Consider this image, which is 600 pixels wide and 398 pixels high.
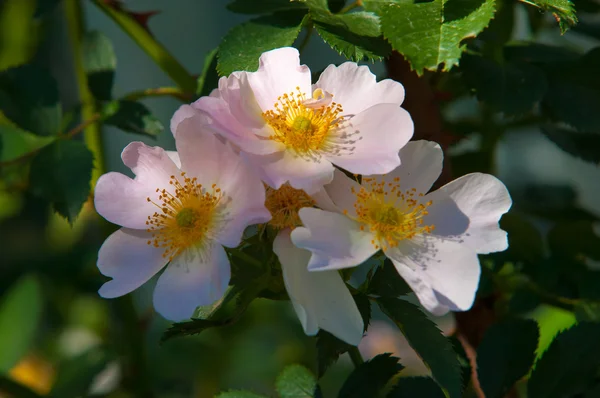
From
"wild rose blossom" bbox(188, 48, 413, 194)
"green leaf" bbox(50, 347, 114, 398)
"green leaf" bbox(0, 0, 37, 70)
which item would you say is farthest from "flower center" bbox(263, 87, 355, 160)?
"green leaf" bbox(0, 0, 37, 70)

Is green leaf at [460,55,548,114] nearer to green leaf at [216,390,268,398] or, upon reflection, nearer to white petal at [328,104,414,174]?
white petal at [328,104,414,174]

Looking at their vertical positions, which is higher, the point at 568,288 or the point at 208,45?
the point at 568,288

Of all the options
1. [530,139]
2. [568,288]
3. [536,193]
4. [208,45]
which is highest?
[568,288]

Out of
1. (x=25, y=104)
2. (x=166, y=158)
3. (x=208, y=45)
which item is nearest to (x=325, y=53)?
(x=208, y=45)

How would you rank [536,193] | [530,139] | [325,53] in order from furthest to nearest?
[530,139]
[325,53]
[536,193]

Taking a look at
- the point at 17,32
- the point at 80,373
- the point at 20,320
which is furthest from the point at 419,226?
the point at 17,32

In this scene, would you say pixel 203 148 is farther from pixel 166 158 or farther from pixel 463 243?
pixel 463 243
